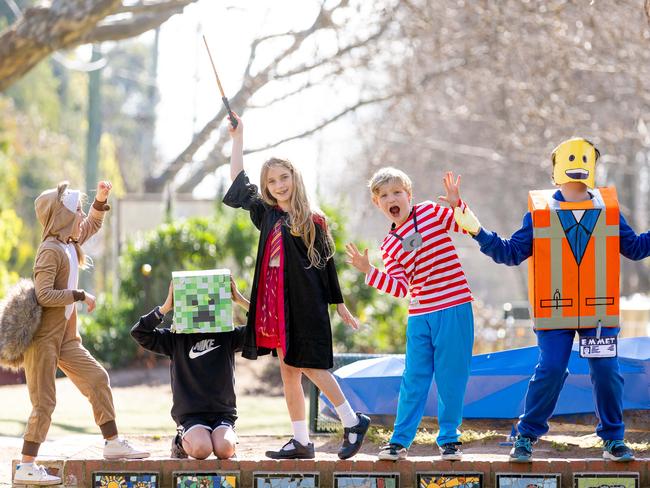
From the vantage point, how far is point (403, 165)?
33500mm

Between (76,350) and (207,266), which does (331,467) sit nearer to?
(76,350)

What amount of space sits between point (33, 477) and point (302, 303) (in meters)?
1.90

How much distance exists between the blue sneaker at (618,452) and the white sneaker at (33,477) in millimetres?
3215

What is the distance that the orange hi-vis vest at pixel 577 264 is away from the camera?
643 centimetres

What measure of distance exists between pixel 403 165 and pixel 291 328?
27.1 meters

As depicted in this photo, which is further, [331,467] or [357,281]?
[357,281]

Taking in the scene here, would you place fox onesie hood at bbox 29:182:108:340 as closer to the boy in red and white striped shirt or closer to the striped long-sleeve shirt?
the boy in red and white striped shirt

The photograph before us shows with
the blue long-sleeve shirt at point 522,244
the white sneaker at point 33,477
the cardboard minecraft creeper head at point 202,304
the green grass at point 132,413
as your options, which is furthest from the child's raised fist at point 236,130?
the green grass at point 132,413

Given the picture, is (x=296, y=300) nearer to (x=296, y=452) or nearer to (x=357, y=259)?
(x=357, y=259)

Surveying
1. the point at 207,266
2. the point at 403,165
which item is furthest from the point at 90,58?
the point at 403,165

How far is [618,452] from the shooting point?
6.41 meters

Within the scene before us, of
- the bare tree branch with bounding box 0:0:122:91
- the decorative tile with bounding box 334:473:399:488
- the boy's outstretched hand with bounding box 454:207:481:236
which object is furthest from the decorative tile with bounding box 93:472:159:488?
the bare tree branch with bounding box 0:0:122:91

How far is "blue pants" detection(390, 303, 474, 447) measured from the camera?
6.48 metres

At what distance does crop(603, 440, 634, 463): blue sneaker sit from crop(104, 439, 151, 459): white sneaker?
273cm
